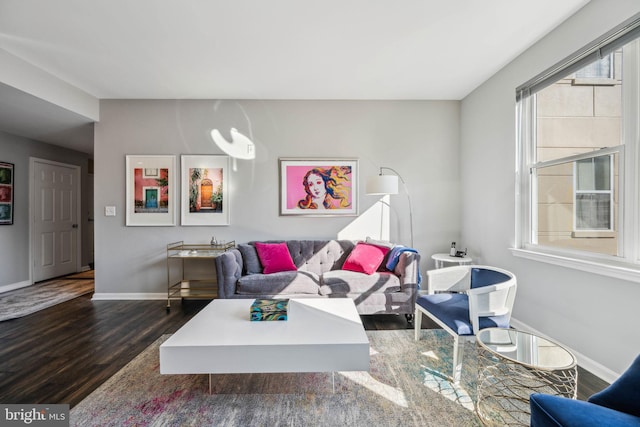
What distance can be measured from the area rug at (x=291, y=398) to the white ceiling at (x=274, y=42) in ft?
7.83

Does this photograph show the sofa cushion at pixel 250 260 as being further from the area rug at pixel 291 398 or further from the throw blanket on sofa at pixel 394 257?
the throw blanket on sofa at pixel 394 257

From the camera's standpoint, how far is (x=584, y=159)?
Result: 2.34m

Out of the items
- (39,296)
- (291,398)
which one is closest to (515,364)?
(291,398)

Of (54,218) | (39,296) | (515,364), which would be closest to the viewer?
(515,364)

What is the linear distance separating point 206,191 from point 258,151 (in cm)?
88

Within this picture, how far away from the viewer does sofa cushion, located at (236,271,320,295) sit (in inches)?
124

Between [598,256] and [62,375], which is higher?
[598,256]

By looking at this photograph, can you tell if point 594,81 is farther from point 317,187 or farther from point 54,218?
point 54,218

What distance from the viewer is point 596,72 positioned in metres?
2.25

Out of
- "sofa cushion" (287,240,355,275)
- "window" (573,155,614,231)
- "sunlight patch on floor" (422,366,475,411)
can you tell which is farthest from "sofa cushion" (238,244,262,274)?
"window" (573,155,614,231)

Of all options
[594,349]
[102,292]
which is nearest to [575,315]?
[594,349]

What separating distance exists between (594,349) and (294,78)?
141 inches

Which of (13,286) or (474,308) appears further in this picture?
(13,286)

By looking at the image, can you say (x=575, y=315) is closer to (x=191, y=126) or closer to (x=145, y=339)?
(x=145, y=339)
